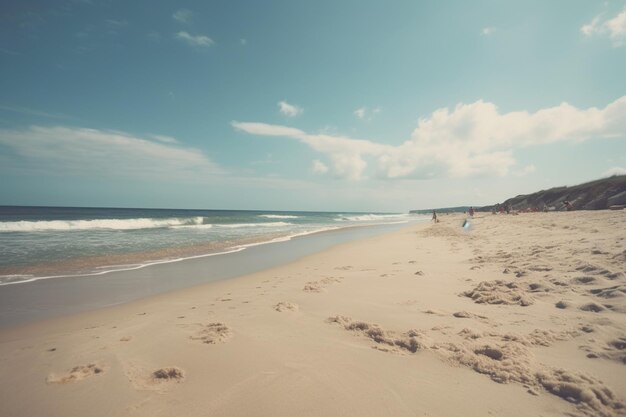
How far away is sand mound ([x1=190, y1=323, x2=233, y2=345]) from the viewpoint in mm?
3916

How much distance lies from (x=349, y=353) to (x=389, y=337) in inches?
26.1

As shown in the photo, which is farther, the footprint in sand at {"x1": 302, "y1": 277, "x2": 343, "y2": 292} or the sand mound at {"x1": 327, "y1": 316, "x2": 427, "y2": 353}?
the footprint in sand at {"x1": 302, "y1": 277, "x2": 343, "y2": 292}

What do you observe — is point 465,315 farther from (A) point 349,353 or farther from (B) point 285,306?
(B) point 285,306

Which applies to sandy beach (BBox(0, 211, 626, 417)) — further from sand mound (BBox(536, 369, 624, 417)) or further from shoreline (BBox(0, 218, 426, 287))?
shoreline (BBox(0, 218, 426, 287))

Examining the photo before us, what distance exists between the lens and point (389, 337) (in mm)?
3785

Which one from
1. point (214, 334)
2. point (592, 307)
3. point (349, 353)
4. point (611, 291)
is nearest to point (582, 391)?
Result: point (349, 353)

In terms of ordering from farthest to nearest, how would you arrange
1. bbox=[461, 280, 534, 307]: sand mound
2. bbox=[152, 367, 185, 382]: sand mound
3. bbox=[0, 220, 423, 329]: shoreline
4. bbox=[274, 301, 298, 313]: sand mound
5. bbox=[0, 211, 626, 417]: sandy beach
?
bbox=[0, 220, 423, 329]: shoreline → bbox=[274, 301, 298, 313]: sand mound → bbox=[461, 280, 534, 307]: sand mound → bbox=[152, 367, 185, 382]: sand mound → bbox=[0, 211, 626, 417]: sandy beach

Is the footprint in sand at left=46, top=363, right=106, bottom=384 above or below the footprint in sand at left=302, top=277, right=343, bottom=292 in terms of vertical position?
above

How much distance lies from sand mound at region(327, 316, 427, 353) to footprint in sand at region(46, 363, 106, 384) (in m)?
3.05

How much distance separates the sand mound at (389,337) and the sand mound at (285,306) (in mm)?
1165

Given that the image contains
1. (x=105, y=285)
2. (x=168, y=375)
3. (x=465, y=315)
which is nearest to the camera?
(x=168, y=375)

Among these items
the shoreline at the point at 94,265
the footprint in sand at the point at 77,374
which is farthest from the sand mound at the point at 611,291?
the shoreline at the point at 94,265

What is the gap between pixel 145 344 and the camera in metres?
3.92

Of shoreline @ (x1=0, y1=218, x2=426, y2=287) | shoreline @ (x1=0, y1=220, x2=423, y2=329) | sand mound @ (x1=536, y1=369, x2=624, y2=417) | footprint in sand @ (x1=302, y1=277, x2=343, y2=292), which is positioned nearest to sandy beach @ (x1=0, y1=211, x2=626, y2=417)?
sand mound @ (x1=536, y1=369, x2=624, y2=417)
